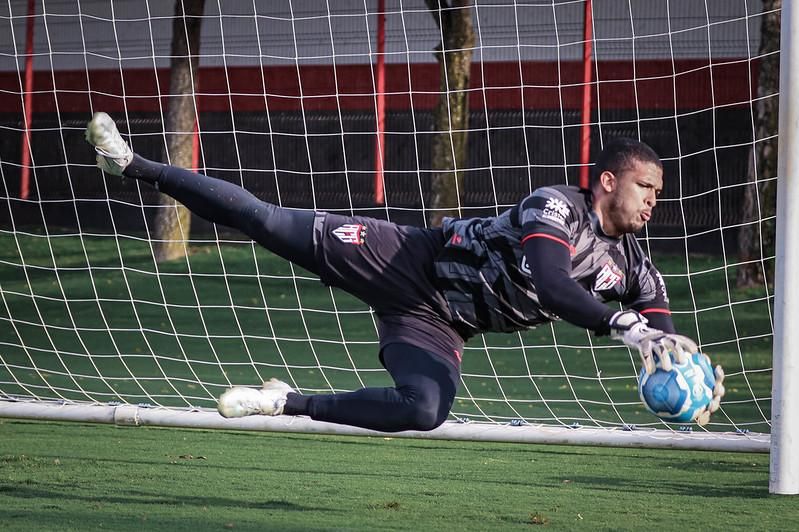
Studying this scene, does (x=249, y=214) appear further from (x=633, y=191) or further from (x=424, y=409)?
(x=633, y=191)

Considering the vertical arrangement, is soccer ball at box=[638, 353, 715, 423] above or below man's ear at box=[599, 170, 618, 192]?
below

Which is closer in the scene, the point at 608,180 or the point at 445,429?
the point at 608,180

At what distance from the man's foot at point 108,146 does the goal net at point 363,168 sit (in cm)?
374

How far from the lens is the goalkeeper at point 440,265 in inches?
194

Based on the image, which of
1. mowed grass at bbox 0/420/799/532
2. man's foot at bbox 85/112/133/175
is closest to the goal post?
mowed grass at bbox 0/420/799/532

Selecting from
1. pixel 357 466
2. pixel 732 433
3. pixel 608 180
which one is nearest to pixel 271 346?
pixel 357 466

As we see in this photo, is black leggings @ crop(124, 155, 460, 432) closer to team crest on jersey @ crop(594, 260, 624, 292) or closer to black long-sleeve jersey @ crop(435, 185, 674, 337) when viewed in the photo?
black long-sleeve jersey @ crop(435, 185, 674, 337)

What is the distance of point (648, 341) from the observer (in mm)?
4398

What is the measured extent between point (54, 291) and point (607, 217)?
1198cm

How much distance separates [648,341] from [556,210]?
28.1 inches

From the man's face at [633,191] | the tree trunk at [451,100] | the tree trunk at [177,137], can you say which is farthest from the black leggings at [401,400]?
the tree trunk at [177,137]

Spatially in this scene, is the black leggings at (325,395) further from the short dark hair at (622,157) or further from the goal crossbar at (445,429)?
the goal crossbar at (445,429)

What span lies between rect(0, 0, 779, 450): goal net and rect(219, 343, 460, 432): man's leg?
326 cm

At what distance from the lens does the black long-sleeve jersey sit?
481cm
